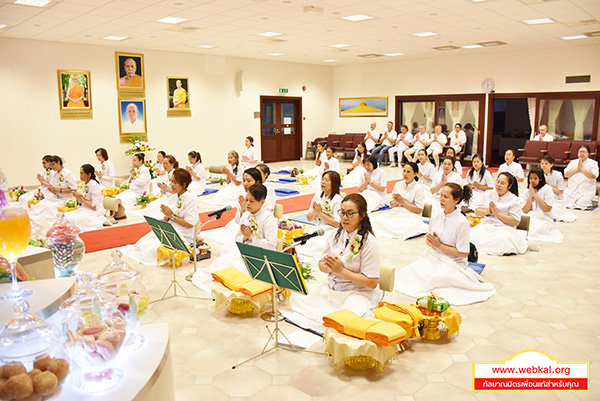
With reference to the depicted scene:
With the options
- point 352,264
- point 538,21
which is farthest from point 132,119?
point 352,264

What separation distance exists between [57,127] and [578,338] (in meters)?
12.9

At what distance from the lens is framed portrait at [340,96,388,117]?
19406 millimetres

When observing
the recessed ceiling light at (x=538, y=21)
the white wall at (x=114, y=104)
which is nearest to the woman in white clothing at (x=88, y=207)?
the white wall at (x=114, y=104)

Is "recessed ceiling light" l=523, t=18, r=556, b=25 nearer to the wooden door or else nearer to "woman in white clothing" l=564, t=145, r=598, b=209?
"woman in white clothing" l=564, t=145, r=598, b=209

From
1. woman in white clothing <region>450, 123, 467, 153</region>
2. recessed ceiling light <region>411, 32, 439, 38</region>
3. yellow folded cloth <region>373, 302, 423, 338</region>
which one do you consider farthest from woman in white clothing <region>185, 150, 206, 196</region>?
woman in white clothing <region>450, 123, 467, 153</region>

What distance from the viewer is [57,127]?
1322 cm

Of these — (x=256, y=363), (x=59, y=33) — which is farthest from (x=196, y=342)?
(x=59, y=33)

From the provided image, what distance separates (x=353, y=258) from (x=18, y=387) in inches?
124

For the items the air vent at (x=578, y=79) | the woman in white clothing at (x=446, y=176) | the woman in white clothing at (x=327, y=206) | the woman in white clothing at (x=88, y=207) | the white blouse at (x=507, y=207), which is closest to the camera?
the woman in white clothing at (x=327, y=206)

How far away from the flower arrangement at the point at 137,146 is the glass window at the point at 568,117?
479 inches

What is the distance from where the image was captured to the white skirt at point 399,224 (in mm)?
7797

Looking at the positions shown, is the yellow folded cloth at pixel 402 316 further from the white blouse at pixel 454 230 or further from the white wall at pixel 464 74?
the white wall at pixel 464 74

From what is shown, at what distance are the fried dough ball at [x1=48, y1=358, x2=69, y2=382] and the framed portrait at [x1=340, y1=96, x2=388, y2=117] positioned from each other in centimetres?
1870

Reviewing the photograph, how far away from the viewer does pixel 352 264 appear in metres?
4.27
